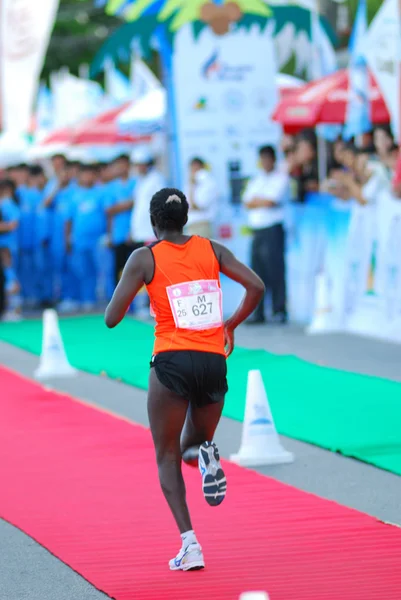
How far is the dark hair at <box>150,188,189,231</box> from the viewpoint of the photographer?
630 centimetres

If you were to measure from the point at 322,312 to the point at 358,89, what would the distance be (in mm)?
2679

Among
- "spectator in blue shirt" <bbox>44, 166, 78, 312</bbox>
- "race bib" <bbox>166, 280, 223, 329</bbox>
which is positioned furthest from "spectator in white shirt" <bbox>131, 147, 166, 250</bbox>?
"race bib" <bbox>166, 280, 223, 329</bbox>

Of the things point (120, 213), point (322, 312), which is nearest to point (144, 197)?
point (120, 213)

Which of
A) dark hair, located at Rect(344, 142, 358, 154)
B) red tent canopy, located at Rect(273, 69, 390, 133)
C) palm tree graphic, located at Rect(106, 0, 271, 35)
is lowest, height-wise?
dark hair, located at Rect(344, 142, 358, 154)

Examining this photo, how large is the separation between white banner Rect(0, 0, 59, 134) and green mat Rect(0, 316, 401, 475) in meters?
8.28

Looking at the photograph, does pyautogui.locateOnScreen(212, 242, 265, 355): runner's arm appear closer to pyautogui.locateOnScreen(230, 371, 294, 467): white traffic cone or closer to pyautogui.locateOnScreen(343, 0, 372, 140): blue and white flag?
pyautogui.locateOnScreen(230, 371, 294, 467): white traffic cone

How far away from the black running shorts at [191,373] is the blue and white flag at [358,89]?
10.8 metres

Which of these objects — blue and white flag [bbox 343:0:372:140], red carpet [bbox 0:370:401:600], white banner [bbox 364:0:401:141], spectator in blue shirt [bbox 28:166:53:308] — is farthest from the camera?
spectator in blue shirt [bbox 28:166:53:308]

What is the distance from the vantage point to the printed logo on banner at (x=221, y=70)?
19.0 metres

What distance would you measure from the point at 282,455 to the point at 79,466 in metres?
1.28

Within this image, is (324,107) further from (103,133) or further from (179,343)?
(179,343)

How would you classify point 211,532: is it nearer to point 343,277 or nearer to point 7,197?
point 343,277

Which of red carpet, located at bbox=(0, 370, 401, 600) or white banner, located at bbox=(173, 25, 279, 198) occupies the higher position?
white banner, located at bbox=(173, 25, 279, 198)

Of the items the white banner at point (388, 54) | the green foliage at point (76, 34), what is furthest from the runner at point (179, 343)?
the green foliage at point (76, 34)
